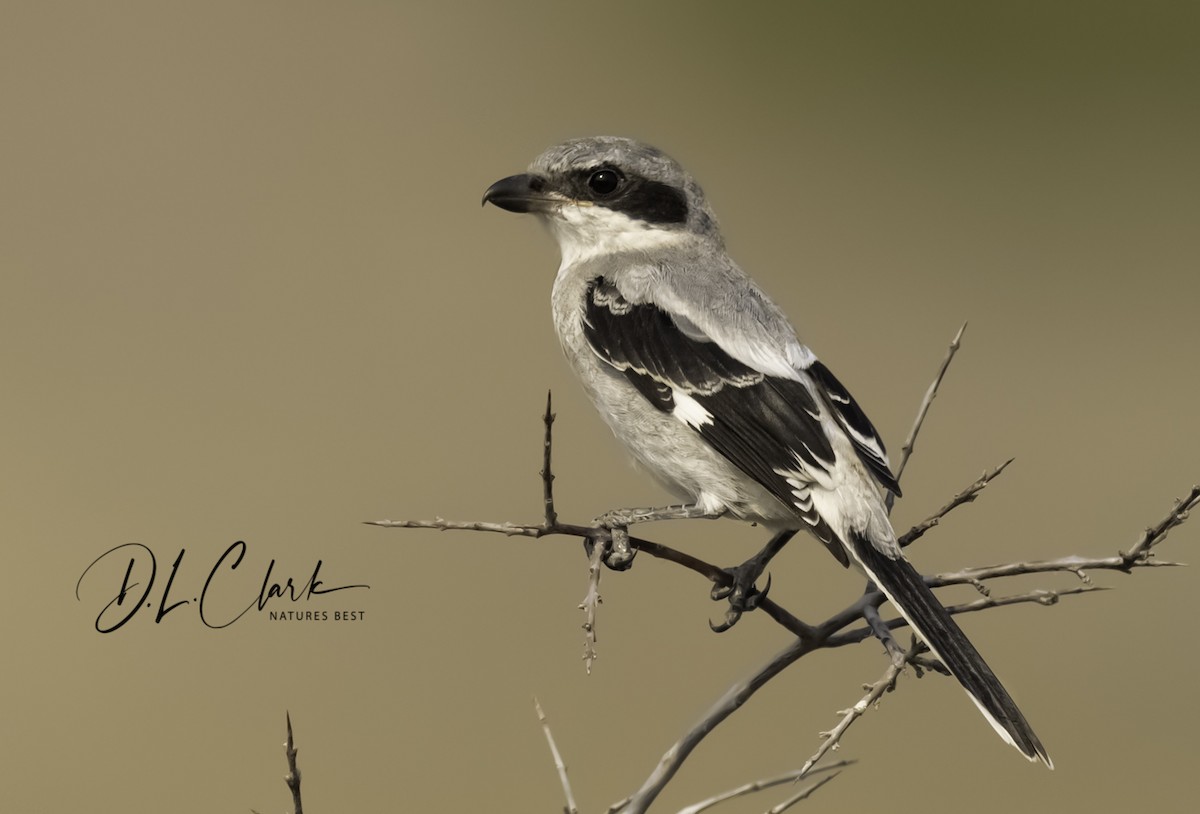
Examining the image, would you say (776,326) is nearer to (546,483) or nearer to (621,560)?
(621,560)

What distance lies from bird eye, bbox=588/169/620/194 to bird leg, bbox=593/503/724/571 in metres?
0.75

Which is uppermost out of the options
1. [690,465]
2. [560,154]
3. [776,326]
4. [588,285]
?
[560,154]

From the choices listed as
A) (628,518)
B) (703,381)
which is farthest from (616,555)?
(703,381)

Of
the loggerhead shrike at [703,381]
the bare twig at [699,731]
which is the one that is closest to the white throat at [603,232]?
the loggerhead shrike at [703,381]

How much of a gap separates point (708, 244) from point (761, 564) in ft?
2.60

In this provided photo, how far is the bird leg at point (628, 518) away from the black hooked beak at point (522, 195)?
754 mm

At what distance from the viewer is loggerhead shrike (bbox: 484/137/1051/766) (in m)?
2.13

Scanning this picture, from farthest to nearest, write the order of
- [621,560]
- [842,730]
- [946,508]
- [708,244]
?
[708,244] < [621,560] < [946,508] < [842,730]

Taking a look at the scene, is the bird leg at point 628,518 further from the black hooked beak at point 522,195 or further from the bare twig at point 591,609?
the black hooked beak at point 522,195

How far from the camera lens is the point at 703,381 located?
2.26 meters

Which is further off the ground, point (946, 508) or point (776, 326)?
point (776, 326)

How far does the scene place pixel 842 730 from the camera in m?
1.39

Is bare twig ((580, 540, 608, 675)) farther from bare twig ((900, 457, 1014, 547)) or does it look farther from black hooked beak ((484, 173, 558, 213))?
black hooked beak ((484, 173, 558, 213))

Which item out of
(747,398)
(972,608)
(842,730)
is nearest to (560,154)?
(747,398)
